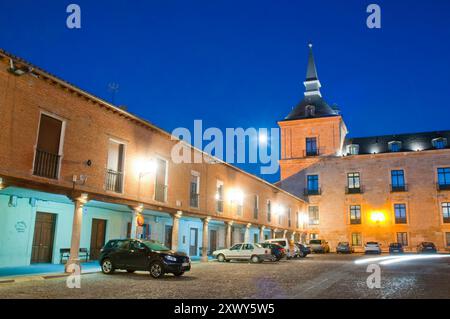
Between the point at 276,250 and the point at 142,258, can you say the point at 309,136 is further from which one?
the point at 142,258

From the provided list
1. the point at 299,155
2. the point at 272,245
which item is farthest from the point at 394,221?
the point at 272,245

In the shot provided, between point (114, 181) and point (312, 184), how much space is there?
129 feet

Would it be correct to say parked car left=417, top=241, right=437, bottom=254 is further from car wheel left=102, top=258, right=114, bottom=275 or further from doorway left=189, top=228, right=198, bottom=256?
car wheel left=102, top=258, right=114, bottom=275

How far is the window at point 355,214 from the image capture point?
51081 mm

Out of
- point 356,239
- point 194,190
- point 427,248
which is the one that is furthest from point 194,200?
point 356,239

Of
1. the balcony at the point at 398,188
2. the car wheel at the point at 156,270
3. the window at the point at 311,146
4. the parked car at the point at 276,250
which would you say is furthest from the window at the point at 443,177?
the car wheel at the point at 156,270

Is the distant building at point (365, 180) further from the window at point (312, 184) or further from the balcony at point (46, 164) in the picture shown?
the balcony at point (46, 164)

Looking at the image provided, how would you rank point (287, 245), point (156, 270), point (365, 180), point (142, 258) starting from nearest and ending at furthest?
point (156, 270) < point (142, 258) < point (287, 245) < point (365, 180)

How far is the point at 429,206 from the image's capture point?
157 ft

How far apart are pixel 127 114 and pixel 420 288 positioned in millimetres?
13824

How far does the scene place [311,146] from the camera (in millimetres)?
55281

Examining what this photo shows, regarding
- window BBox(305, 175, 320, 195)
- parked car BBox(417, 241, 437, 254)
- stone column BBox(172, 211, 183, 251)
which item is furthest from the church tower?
stone column BBox(172, 211, 183, 251)

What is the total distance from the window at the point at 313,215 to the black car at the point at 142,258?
128ft
